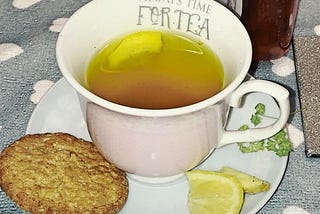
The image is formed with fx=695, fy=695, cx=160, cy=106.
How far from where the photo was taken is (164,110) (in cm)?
65

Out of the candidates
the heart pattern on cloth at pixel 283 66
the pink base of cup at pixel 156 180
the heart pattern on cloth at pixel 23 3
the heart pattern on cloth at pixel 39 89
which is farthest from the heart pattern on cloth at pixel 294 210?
the heart pattern on cloth at pixel 23 3

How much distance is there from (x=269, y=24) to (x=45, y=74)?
0.30 meters

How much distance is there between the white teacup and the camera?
68 cm

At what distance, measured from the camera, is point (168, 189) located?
77 centimetres

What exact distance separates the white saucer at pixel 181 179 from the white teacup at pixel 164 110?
2 cm

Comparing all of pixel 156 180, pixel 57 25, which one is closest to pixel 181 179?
pixel 156 180

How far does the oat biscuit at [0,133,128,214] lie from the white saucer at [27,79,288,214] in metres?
Result: 0.02

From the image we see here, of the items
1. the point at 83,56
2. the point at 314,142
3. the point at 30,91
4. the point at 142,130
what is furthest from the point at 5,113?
the point at 314,142

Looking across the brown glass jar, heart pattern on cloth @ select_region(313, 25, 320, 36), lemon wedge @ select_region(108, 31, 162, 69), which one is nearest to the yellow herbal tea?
lemon wedge @ select_region(108, 31, 162, 69)

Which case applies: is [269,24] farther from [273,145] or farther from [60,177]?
[60,177]

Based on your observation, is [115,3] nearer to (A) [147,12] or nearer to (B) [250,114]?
(A) [147,12]

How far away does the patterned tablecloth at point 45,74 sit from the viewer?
80cm

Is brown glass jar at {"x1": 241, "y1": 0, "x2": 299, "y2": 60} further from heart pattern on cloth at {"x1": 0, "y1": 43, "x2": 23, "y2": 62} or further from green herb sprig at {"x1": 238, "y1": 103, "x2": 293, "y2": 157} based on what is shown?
heart pattern on cloth at {"x1": 0, "y1": 43, "x2": 23, "y2": 62}

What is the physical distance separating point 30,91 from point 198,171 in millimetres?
267
